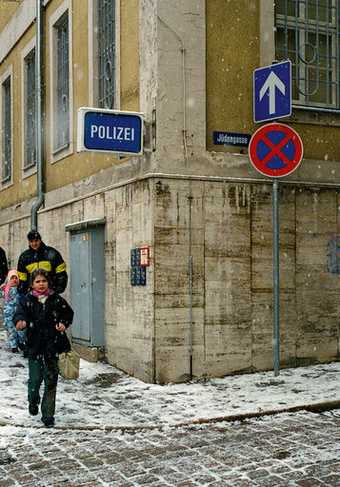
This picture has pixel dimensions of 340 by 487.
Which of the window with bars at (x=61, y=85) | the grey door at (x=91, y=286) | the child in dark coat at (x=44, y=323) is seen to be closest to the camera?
Answer: the child in dark coat at (x=44, y=323)

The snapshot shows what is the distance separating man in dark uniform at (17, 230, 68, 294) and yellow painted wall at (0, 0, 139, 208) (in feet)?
5.44

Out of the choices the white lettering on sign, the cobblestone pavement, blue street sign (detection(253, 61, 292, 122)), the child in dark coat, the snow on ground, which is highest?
blue street sign (detection(253, 61, 292, 122))

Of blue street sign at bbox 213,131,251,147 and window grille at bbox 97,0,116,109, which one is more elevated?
window grille at bbox 97,0,116,109

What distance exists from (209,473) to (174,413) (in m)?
2.05

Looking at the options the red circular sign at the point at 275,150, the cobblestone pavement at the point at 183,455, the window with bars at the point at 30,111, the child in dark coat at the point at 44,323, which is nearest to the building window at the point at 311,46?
the red circular sign at the point at 275,150

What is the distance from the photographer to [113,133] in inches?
346

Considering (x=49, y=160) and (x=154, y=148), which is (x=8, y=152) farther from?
(x=154, y=148)

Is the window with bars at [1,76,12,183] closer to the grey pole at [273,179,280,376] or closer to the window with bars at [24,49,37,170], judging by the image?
the window with bars at [24,49,37,170]

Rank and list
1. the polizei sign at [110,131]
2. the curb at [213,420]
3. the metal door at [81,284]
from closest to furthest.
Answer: the curb at [213,420], the polizei sign at [110,131], the metal door at [81,284]

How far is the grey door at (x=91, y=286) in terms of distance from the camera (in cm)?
1053

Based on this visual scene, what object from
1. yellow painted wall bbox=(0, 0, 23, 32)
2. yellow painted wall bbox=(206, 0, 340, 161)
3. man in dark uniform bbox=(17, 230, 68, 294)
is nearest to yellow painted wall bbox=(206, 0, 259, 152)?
yellow painted wall bbox=(206, 0, 340, 161)

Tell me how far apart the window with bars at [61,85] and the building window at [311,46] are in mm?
4331

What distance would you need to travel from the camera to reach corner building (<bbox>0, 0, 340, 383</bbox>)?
8.92 meters

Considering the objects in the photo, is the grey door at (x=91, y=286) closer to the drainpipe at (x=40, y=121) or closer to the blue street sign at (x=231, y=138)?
the blue street sign at (x=231, y=138)
